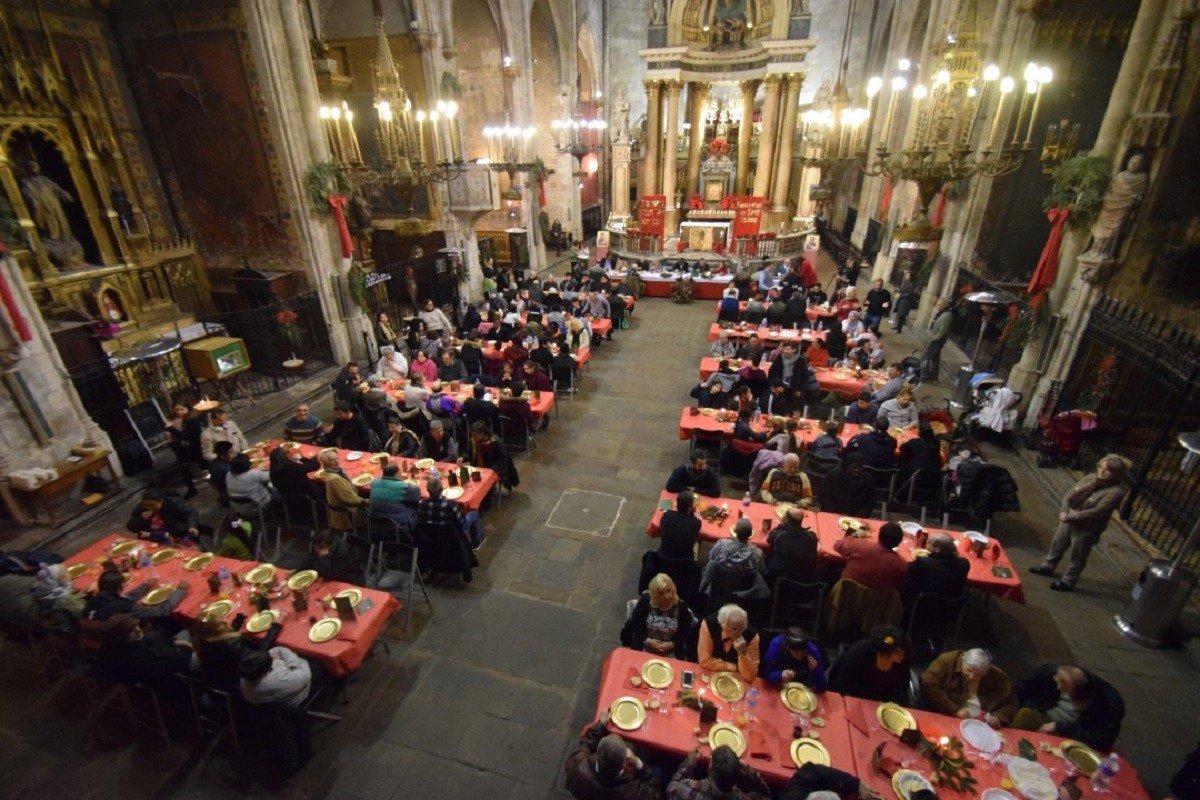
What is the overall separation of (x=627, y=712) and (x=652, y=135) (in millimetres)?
21673

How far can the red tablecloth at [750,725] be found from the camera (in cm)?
341

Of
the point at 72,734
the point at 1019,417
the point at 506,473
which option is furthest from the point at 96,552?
the point at 1019,417

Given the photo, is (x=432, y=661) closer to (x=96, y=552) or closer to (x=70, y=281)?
(x=96, y=552)

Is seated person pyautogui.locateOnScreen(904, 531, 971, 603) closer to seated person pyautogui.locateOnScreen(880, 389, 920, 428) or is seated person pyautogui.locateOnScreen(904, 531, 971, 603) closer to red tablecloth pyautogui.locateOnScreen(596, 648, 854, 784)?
red tablecloth pyautogui.locateOnScreen(596, 648, 854, 784)

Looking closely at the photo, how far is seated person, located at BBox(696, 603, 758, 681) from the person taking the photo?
3.88 metres

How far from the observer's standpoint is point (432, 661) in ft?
16.9

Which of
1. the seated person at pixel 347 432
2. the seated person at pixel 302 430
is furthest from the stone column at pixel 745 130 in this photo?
the seated person at pixel 302 430

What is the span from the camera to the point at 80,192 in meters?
10.9

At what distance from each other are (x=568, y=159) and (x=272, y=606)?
21.1 metres

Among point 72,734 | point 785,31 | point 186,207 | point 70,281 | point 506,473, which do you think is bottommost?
point 72,734

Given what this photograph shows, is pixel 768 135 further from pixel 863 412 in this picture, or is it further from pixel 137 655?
pixel 137 655

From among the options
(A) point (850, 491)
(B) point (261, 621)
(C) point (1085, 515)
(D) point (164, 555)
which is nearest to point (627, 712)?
(B) point (261, 621)

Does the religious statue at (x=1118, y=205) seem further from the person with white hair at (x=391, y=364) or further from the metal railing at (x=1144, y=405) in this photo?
the person with white hair at (x=391, y=364)

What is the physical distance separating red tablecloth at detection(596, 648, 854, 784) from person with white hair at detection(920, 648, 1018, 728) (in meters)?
0.74
